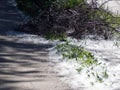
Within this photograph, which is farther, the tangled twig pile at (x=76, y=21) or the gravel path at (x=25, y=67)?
the tangled twig pile at (x=76, y=21)

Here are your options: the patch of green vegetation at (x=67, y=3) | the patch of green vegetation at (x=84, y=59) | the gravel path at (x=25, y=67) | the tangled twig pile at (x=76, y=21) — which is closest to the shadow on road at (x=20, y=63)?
the gravel path at (x=25, y=67)

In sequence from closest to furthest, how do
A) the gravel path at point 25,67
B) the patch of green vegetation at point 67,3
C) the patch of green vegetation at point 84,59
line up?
the gravel path at point 25,67
the patch of green vegetation at point 84,59
the patch of green vegetation at point 67,3

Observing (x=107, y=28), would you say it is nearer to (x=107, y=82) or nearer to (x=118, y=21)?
(x=118, y=21)

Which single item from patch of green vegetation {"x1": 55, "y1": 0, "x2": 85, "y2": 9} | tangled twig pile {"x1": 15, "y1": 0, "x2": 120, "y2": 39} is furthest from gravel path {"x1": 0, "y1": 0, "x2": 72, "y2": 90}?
patch of green vegetation {"x1": 55, "y1": 0, "x2": 85, "y2": 9}

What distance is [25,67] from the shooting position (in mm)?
6438

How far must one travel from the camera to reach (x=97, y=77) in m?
6.02

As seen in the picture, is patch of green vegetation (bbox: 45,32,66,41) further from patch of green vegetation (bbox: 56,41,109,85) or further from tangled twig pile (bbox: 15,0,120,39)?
patch of green vegetation (bbox: 56,41,109,85)

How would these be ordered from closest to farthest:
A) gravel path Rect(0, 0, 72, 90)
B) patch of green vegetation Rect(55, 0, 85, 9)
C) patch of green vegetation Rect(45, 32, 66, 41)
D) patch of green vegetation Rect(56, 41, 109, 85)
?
gravel path Rect(0, 0, 72, 90) < patch of green vegetation Rect(56, 41, 109, 85) < patch of green vegetation Rect(45, 32, 66, 41) < patch of green vegetation Rect(55, 0, 85, 9)

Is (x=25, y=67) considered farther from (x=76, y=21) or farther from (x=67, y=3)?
(x=67, y=3)

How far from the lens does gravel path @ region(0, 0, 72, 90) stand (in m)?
5.70

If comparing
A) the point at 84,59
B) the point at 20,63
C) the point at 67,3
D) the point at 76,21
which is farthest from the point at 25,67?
the point at 67,3

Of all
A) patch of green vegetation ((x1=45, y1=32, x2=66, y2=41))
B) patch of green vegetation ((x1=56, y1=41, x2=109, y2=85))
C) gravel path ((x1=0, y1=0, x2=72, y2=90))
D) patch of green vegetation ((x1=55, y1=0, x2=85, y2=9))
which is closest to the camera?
gravel path ((x1=0, y1=0, x2=72, y2=90))

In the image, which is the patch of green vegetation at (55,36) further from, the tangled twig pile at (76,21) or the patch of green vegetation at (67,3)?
the patch of green vegetation at (67,3)

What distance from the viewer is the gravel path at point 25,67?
5.70m
